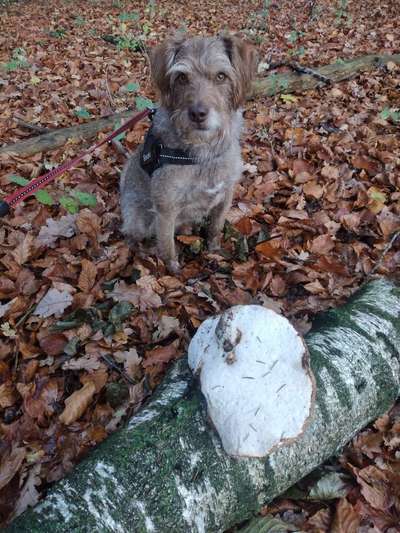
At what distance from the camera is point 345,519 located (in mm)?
2340

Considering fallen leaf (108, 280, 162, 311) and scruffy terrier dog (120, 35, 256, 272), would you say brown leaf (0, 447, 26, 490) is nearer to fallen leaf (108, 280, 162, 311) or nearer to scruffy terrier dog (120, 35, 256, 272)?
fallen leaf (108, 280, 162, 311)

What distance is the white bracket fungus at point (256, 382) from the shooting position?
6.13 ft

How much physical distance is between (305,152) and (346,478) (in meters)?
4.25

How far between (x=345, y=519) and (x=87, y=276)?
9.15ft

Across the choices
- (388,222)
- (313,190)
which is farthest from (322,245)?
(313,190)

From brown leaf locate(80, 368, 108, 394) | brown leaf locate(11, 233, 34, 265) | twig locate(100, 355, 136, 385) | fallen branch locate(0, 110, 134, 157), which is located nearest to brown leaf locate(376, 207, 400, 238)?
twig locate(100, 355, 136, 385)

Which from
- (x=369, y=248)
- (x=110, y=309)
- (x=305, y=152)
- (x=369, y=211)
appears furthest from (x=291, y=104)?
(x=110, y=309)

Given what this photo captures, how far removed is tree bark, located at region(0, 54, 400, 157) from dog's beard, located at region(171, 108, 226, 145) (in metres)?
3.21

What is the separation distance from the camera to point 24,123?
646 cm

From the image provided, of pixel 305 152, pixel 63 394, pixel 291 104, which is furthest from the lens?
pixel 291 104

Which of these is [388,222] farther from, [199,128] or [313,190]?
[199,128]

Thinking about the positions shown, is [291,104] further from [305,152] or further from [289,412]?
[289,412]

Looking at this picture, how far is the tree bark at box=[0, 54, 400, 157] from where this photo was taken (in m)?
5.88

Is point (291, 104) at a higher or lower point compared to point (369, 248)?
higher
